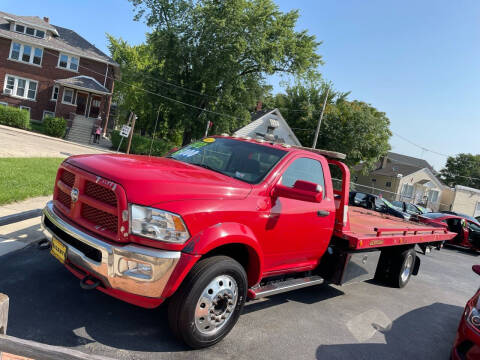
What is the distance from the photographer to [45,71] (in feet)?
111

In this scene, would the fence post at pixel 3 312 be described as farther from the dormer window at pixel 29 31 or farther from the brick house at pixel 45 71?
the dormer window at pixel 29 31

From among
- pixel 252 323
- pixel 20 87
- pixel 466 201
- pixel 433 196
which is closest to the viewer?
pixel 252 323

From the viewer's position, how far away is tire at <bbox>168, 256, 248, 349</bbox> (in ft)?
10.3

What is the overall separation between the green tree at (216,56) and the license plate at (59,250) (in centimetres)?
2730

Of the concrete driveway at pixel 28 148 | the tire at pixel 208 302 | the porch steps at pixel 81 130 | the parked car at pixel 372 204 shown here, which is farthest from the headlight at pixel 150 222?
the porch steps at pixel 81 130

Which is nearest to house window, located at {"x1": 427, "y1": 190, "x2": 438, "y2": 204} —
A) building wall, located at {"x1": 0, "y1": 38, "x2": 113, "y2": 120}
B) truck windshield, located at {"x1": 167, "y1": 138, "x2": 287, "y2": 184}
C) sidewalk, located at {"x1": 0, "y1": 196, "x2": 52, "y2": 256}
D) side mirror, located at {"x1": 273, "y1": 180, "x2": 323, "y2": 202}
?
building wall, located at {"x1": 0, "y1": 38, "x2": 113, "y2": 120}

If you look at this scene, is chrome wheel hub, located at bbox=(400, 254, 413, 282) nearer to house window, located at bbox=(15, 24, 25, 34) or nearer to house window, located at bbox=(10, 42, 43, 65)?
house window, located at bbox=(10, 42, 43, 65)

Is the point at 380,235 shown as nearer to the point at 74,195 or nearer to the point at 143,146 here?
the point at 74,195

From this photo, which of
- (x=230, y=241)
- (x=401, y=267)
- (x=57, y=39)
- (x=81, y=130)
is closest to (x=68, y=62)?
(x=57, y=39)

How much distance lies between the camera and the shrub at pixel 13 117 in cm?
2911

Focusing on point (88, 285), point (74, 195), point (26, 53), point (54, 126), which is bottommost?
point (54, 126)

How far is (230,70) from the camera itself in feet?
97.6

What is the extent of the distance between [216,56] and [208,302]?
28.5 meters

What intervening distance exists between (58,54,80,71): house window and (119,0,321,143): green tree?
24.1 feet
